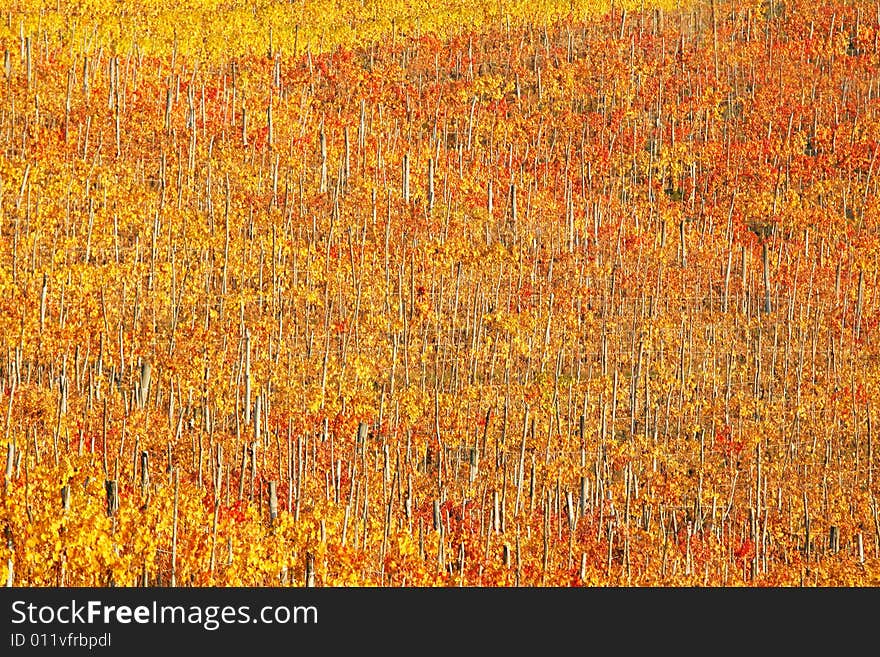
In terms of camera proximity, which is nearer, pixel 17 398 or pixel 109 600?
pixel 109 600

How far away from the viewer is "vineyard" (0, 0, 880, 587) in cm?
2622

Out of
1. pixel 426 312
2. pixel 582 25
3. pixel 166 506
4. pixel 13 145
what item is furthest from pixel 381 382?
pixel 582 25

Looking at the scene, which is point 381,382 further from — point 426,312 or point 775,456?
point 775,456

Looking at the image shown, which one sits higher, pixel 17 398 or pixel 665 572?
pixel 17 398

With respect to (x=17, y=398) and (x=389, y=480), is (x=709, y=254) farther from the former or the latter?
(x=17, y=398)

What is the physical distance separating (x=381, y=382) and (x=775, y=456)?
10.6m

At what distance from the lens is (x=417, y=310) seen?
3425cm

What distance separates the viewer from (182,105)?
4312 centimetres

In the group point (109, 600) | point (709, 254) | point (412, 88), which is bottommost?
point (109, 600)

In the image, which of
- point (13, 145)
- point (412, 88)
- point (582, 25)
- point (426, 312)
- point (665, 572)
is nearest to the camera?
point (665, 572)

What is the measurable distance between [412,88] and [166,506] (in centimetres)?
2857

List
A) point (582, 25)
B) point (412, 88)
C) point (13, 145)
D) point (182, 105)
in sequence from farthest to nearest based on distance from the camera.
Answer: point (582, 25), point (412, 88), point (182, 105), point (13, 145)

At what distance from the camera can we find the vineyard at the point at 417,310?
26.2 metres

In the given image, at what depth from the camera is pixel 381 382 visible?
103 ft
